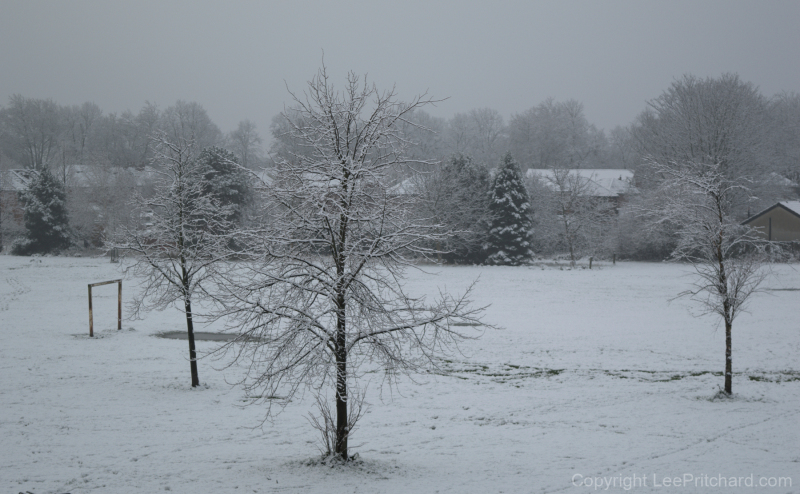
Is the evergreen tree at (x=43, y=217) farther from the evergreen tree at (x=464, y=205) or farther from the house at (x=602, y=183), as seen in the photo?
the house at (x=602, y=183)

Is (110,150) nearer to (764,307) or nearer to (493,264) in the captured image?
(493,264)

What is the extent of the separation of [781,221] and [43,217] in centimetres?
5724

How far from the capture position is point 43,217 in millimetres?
44906

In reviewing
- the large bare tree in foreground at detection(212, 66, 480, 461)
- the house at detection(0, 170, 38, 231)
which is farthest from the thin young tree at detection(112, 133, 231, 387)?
the house at detection(0, 170, 38, 231)

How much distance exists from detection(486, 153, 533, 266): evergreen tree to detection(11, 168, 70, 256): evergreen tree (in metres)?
A: 35.0

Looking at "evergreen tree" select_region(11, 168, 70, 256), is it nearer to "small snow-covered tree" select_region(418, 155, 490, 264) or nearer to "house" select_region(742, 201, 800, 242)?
"small snow-covered tree" select_region(418, 155, 490, 264)

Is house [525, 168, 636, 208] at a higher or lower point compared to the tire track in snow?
higher

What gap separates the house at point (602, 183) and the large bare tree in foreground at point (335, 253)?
39.7 metres

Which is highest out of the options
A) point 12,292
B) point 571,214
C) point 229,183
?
point 229,183

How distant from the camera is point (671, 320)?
2142 centimetres

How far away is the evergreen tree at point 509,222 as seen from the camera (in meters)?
42.0

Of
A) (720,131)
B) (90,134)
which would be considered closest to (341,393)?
(720,131)

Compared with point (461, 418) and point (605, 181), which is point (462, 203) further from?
point (461, 418)

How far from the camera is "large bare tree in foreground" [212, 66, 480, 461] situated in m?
7.75
